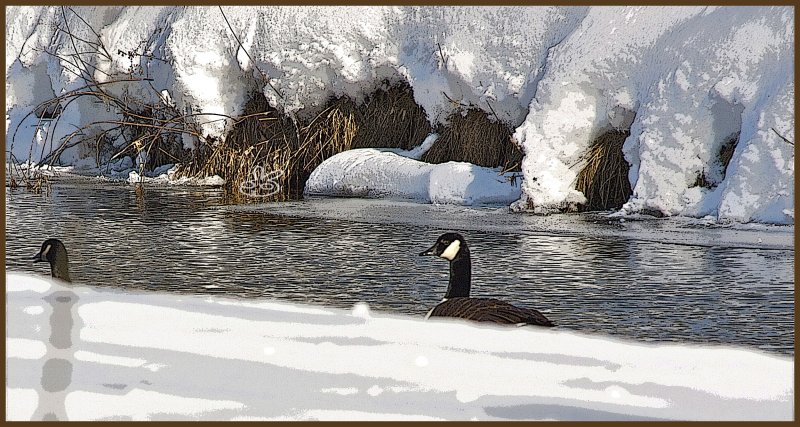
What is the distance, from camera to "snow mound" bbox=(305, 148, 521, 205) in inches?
516

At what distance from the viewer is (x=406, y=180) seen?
13984 millimetres

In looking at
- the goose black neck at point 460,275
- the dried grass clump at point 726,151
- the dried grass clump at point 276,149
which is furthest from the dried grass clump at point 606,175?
the goose black neck at point 460,275

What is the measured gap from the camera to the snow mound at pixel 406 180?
1309cm

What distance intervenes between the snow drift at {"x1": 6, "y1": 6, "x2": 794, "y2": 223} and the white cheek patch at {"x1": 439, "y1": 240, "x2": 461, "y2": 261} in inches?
160

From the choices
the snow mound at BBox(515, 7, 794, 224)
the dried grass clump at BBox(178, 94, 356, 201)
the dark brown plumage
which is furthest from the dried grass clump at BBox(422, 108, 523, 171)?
the dark brown plumage

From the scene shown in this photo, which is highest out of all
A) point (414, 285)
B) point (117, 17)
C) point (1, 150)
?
point (117, 17)

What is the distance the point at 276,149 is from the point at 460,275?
30.7ft

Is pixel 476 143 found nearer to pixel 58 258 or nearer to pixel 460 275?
pixel 460 275

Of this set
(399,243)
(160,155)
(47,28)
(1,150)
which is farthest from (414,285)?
(47,28)

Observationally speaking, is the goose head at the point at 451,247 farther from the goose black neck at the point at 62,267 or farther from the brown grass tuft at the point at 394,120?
the brown grass tuft at the point at 394,120

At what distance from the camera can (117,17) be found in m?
20.4

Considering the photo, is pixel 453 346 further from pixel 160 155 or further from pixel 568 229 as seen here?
pixel 160 155

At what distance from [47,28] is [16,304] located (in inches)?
788

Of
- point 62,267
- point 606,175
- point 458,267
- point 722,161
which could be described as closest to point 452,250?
point 458,267
